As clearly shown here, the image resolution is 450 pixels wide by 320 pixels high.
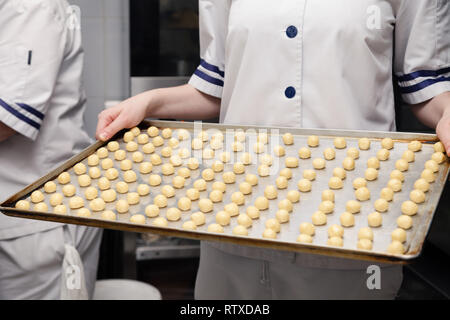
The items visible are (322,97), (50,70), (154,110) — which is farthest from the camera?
(50,70)

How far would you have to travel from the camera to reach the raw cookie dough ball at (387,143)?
1.13 m

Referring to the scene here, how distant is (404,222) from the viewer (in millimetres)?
855

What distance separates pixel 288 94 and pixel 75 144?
3.04ft

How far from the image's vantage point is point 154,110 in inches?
53.1

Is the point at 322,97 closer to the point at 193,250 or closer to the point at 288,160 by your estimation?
the point at 288,160

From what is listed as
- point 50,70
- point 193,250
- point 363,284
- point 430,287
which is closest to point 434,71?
point 363,284

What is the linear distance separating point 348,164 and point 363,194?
126 millimetres

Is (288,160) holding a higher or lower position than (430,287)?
higher

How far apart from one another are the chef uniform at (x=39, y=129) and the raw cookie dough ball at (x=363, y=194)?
1.06 meters

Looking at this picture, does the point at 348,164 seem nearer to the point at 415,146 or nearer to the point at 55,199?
the point at 415,146

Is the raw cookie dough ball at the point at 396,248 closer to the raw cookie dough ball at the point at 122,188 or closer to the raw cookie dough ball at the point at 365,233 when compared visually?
the raw cookie dough ball at the point at 365,233

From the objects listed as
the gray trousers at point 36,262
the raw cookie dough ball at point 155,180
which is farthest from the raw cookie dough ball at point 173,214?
the gray trousers at point 36,262
